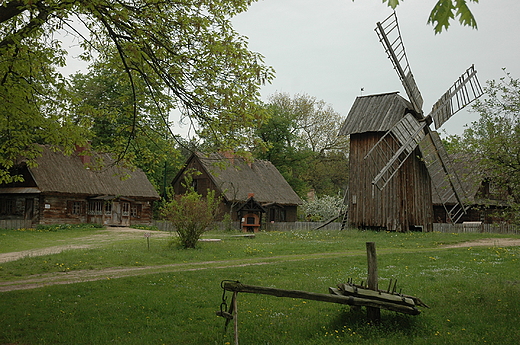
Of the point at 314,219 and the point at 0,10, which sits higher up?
the point at 0,10

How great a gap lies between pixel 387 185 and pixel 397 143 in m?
2.65

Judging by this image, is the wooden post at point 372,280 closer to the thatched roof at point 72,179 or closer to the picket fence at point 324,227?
the picket fence at point 324,227

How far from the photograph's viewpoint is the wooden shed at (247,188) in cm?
4034

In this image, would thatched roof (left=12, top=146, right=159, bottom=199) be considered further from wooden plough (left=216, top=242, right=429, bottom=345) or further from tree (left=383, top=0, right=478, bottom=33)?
tree (left=383, top=0, right=478, bottom=33)

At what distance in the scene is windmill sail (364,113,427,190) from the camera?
26781 millimetres

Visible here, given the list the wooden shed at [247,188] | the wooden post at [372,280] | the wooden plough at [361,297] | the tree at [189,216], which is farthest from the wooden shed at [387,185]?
the wooden plough at [361,297]

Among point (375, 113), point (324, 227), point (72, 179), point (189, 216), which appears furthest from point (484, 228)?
point (72, 179)

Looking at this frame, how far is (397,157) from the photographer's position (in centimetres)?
2684

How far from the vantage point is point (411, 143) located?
89.7ft

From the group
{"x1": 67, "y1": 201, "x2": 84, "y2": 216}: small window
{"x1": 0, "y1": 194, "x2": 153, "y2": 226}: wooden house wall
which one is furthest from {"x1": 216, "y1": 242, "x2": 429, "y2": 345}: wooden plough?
{"x1": 67, "y1": 201, "x2": 84, "y2": 216}: small window

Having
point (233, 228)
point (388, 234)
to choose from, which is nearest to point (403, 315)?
point (388, 234)

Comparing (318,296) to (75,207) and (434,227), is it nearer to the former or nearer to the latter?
(434,227)

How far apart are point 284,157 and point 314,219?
34.2ft

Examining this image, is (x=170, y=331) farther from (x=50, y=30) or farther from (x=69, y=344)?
(x=50, y=30)
